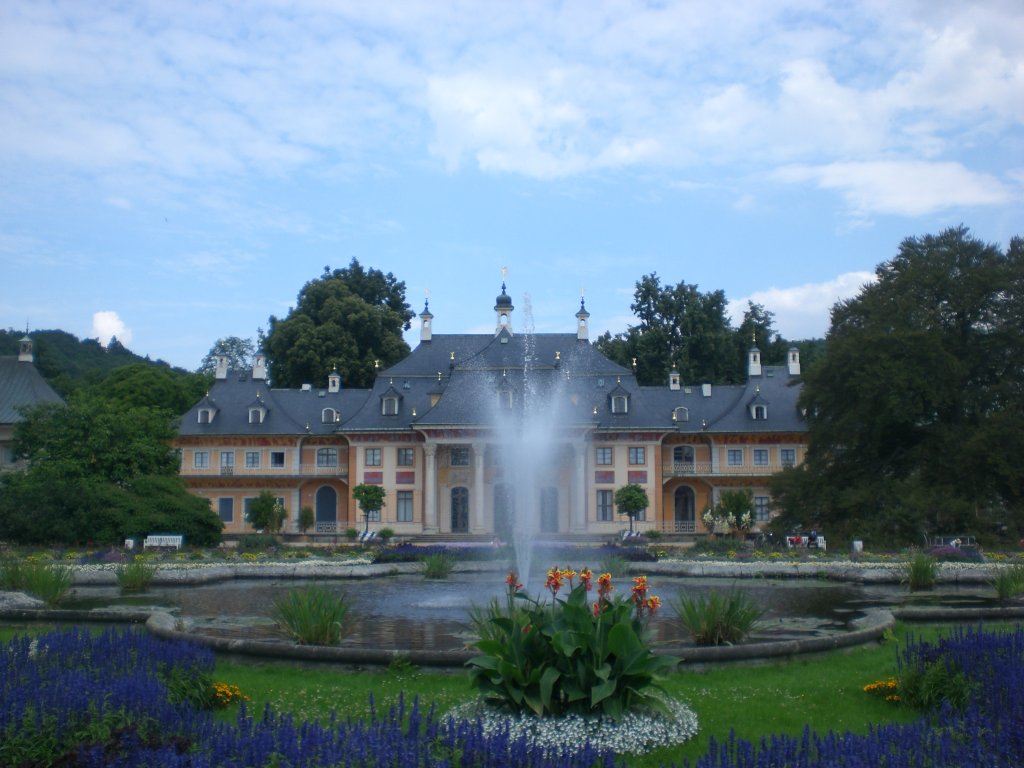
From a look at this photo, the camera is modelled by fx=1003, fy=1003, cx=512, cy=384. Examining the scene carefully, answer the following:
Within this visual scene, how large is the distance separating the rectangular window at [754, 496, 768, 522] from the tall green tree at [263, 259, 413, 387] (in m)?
25.6

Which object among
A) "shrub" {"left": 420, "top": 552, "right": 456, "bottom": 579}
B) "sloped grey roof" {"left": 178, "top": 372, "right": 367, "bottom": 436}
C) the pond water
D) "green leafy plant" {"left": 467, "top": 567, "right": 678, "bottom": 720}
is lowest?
the pond water

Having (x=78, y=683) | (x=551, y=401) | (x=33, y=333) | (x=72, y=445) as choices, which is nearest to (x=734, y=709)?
(x=78, y=683)

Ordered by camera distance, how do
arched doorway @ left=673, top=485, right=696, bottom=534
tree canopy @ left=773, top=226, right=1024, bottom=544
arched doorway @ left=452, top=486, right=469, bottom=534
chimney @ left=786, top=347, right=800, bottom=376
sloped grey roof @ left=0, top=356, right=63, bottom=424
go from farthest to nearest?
chimney @ left=786, top=347, right=800, bottom=376, sloped grey roof @ left=0, top=356, right=63, bottom=424, arched doorway @ left=673, top=485, right=696, bottom=534, arched doorway @ left=452, top=486, right=469, bottom=534, tree canopy @ left=773, top=226, right=1024, bottom=544

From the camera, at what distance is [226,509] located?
2192 inches

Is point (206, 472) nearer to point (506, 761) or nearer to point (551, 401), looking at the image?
point (551, 401)

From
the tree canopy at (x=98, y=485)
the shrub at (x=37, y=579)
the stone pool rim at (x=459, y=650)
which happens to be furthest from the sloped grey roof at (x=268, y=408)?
the shrub at (x=37, y=579)

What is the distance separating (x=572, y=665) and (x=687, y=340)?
62719mm

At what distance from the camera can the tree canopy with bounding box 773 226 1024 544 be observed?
113 ft

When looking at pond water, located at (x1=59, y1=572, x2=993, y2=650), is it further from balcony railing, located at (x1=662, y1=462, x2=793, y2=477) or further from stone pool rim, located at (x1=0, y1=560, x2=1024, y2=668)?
balcony railing, located at (x1=662, y1=462, x2=793, y2=477)

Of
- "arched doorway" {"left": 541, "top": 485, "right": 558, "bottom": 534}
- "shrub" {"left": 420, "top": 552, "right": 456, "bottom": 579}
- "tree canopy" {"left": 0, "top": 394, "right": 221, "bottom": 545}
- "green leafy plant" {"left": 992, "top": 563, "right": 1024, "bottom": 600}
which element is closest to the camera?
"green leafy plant" {"left": 992, "top": 563, "right": 1024, "bottom": 600}

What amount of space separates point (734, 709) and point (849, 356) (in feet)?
105

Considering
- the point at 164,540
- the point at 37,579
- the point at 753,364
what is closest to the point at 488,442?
the point at 753,364

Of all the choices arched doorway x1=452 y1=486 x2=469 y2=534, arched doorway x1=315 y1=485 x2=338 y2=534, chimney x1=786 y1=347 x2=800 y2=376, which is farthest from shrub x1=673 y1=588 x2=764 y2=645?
chimney x1=786 y1=347 x2=800 y2=376

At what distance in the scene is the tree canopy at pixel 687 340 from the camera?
6906cm
